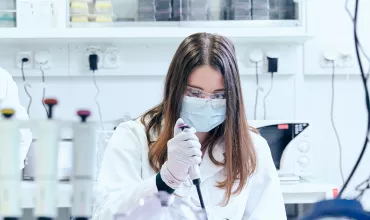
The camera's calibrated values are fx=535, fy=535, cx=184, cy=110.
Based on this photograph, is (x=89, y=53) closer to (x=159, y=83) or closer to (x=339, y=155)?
(x=159, y=83)

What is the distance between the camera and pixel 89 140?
673 millimetres

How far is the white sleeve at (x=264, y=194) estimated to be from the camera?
4.48ft

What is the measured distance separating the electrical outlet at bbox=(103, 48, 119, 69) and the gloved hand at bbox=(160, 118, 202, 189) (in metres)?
1.52

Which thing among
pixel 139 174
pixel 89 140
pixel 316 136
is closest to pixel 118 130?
pixel 139 174

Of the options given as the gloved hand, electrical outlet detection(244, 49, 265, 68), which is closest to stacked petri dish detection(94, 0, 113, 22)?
electrical outlet detection(244, 49, 265, 68)

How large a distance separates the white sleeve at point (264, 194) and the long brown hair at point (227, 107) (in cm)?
4

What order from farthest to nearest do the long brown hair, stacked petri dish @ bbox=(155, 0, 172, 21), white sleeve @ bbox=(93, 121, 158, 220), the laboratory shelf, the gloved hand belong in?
1. stacked petri dish @ bbox=(155, 0, 172, 21)
2. the laboratory shelf
3. the long brown hair
4. white sleeve @ bbox=(93, 121, 158, 220)
5. the gloved hand

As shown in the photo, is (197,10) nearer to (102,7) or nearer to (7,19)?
(102,7)

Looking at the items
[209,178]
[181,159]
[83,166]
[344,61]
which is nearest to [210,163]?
[209,178]

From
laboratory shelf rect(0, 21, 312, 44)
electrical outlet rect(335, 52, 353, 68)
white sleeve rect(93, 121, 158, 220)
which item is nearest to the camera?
white sleeve rect(93, 121, 158, 220)

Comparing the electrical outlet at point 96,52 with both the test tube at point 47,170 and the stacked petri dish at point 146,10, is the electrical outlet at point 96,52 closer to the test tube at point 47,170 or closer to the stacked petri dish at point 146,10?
the stacked petri dish at point 146,10

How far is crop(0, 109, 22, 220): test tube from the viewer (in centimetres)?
67

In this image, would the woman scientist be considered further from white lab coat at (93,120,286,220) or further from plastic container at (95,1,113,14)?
plastic container at (95,1,113,14)

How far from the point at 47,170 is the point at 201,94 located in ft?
2.17
